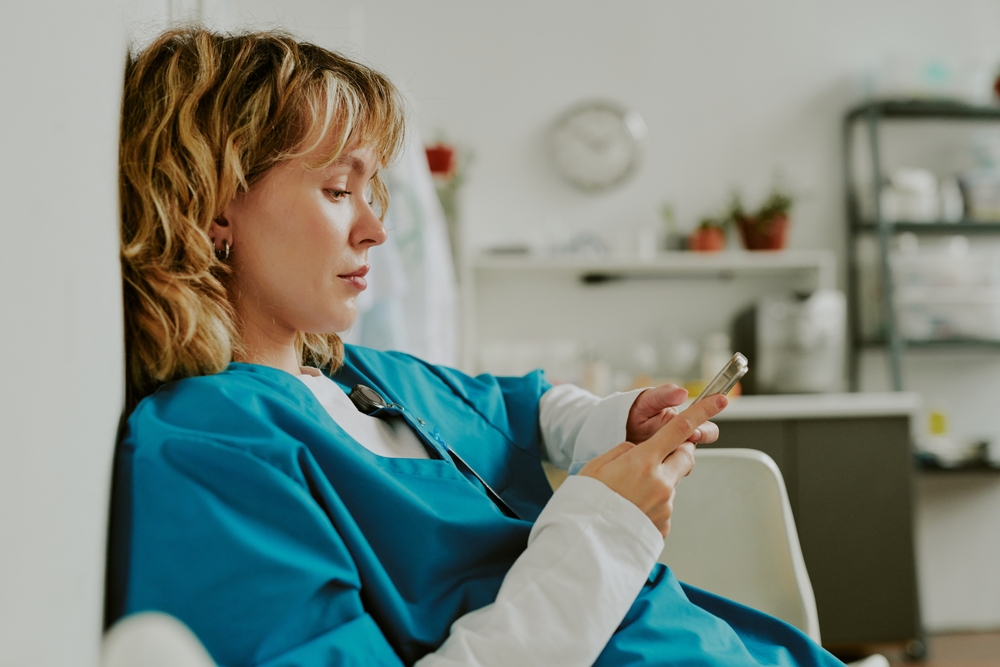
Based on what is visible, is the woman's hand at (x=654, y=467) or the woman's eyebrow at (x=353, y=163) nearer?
the woman's hand at (x=654, y=467)

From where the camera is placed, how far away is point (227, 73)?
0.84 metres

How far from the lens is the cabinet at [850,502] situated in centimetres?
263

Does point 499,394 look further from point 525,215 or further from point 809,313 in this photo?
point 525,215

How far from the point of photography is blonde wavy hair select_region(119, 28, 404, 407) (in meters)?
0.76

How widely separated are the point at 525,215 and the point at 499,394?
7.66 feet

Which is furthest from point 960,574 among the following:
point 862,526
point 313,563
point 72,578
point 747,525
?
point 72,578

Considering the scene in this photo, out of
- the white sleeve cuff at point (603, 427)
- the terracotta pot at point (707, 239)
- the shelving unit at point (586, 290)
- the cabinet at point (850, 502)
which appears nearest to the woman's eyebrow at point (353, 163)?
the white sleeve cuff at point (603, 427)

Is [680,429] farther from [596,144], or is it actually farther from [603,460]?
[596,144]

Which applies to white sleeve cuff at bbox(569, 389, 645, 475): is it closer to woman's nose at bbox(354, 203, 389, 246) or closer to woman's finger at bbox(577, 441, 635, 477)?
woman's finger at bbox(577, 441, 635, 477)

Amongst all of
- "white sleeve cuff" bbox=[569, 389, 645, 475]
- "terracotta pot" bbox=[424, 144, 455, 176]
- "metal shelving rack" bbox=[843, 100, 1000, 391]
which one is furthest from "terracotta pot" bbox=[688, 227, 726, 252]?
"white sleeve cuff" bbox=[569, 389, 645, 475]

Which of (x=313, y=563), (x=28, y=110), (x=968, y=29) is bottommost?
(x=313, y=563)

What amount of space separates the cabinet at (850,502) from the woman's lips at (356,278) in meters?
1.94

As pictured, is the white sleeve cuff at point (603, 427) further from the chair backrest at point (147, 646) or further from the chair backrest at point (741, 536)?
the chair backrest at point (147, 646)

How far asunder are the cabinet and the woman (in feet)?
6.05
